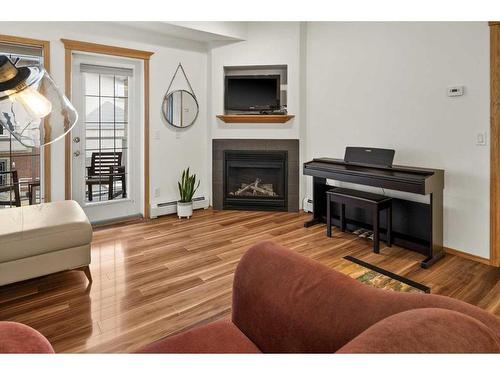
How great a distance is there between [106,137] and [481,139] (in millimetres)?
3841

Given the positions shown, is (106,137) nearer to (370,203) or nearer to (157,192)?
(157,192)

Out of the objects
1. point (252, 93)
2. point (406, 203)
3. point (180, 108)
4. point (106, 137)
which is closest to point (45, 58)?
point (106, 137)

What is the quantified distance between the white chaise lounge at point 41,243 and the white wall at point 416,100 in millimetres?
2951

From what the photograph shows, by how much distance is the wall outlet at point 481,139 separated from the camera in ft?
9.11

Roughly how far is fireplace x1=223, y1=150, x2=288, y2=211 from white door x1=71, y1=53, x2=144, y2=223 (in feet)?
3.91

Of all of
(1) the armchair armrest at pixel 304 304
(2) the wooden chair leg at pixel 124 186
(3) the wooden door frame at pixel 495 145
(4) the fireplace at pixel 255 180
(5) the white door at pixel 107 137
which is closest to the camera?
(1) the armchair armrest at pixel 304 304

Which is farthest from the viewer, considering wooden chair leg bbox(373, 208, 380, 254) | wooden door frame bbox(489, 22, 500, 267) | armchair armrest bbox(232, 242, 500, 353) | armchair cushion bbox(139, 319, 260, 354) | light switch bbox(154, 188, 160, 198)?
light switch bbox(154, 188, 160, 198)

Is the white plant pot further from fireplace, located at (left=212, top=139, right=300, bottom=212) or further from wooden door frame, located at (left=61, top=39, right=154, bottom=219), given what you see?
fireplace, located at (left=212, top=139, right=300, bottom=212)

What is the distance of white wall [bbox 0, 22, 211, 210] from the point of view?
3.53m

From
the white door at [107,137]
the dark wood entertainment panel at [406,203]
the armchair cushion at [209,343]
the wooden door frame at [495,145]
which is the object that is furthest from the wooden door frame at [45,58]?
the wooden door frame at [495,145]

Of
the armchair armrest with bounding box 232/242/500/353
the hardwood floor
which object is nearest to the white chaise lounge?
the hardwood floor

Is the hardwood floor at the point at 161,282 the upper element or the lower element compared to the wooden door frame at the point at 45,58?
lower

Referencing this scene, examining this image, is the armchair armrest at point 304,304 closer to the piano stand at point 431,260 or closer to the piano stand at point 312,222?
the piano stand at point 431,260
